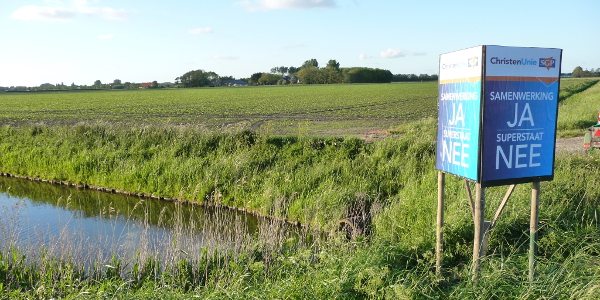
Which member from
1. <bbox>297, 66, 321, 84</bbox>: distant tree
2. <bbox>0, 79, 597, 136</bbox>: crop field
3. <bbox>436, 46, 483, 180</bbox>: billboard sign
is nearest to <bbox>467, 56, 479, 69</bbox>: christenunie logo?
<bbox>436, 46, 483, 180</bbox>: billboard sign

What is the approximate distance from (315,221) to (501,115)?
4724 mm

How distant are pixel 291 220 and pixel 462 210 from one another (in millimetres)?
4473

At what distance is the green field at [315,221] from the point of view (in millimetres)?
4895

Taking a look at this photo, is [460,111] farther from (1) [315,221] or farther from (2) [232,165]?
(2) [232,165]

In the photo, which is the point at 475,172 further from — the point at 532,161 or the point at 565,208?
the point at 565,208

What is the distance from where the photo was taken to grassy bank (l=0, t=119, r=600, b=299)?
4.90 metres

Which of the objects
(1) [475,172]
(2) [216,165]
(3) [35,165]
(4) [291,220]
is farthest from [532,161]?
(3) [35,165]

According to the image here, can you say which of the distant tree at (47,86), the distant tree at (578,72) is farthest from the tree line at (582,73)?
the distant tree at (47,86)

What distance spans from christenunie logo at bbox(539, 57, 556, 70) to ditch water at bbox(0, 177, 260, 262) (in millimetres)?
5015

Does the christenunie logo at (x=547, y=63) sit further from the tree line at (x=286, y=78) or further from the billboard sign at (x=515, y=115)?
the tree line at (x=286, y=78)

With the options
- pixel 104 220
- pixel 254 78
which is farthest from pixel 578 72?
pixel 104 220

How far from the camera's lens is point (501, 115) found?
4.43 metres

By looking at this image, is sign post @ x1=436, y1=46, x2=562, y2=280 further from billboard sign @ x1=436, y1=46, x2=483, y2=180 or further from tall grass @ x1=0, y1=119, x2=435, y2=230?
tall grass @ x1=0, y1=119, x2=435, y2=230

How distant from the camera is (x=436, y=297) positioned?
4562mm
